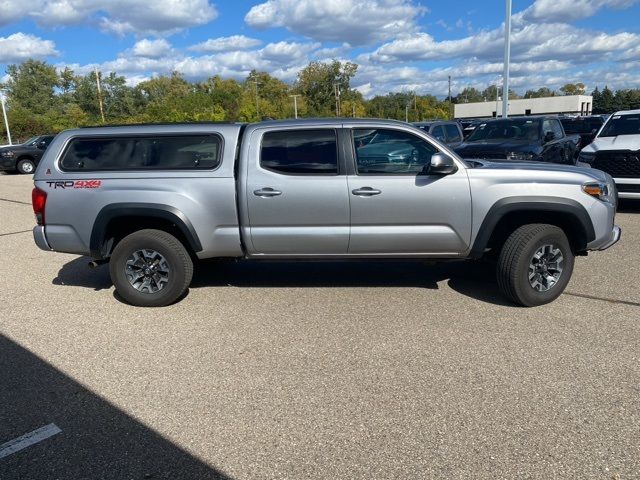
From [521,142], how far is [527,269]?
680cm

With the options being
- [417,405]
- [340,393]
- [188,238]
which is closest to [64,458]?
[340,393]

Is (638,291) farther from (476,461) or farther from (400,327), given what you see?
(476,461)

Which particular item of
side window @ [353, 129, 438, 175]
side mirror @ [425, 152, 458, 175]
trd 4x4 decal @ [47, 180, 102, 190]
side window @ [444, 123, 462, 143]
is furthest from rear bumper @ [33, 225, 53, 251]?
side window @ [444, 123, 462, 143]

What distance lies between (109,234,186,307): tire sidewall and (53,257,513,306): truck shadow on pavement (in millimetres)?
716

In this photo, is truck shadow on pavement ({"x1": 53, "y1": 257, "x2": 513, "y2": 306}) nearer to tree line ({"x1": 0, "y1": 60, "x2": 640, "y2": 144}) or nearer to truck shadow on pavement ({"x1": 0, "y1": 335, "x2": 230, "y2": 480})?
truck shadow on pavement ({"x1": 0, "y1": 335, "x2": 230, "y2": 480})

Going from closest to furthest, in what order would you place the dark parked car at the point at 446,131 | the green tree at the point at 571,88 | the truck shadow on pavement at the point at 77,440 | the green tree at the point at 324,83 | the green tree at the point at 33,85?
1. the truck shadow on pavement at the point at 77,440
2. the dark parked car at the point at 446,131
3. the green tree at the point at 33,85
4. the green tree at the point at 324,83
5. the green tree at the point at 571,88

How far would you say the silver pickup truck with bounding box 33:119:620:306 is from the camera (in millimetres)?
5016

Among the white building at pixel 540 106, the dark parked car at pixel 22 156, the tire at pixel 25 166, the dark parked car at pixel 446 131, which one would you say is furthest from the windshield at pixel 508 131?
the white building at pixel 540 106

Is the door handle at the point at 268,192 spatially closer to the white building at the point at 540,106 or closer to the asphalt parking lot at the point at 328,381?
the asphalt parking lot at the point at 328,381

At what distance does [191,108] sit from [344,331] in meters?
56.8

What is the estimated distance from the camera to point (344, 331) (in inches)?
183

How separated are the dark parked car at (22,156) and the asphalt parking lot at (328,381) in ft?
63.8

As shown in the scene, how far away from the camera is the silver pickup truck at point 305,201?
5.02 metres

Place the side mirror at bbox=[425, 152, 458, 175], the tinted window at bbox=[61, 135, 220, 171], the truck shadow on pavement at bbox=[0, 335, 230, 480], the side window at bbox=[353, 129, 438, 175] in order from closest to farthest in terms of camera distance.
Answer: the truck shadow on pavement at bbox=[0, 335, 230, 480] → the side mirror at bbox=[425, 152, 458, 175] → the side window at bbox=[353, 129, 438, 175] → the tinted window at bbox=[61, 135, 220, 171]
